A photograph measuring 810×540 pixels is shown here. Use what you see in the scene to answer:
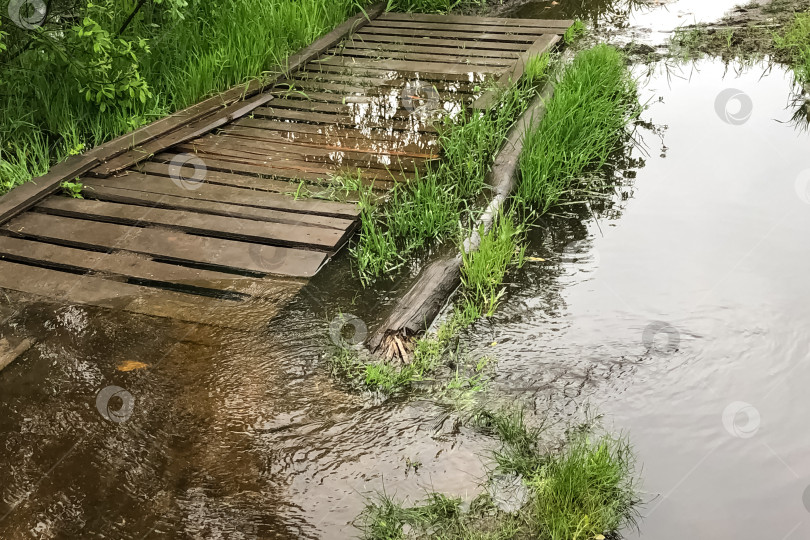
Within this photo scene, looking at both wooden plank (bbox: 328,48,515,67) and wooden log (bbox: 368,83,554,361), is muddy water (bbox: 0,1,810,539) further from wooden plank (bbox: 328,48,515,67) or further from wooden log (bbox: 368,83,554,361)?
wooden plank (bbox: 328,48,515,67)

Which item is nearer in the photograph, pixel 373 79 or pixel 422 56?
pixel 373 79

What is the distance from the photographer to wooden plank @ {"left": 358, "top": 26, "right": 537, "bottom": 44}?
283 inches

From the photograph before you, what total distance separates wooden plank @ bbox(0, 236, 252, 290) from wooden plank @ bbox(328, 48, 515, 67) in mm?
3470

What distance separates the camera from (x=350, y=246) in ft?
14.2

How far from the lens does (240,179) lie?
4.92 metres

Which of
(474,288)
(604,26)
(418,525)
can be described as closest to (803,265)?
(474,288)

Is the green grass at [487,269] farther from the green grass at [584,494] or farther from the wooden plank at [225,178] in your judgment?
the wooden plank at [225,178]

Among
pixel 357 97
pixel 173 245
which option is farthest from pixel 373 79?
pixel 173 245

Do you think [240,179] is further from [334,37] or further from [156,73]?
[334,37]

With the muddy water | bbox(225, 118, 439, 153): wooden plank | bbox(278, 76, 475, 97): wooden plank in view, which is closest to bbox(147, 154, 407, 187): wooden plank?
bbox(225, 118, 439, 153): wooden plank

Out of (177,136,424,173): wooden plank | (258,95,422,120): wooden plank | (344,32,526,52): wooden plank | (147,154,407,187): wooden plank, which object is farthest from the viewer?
(344,32,526,52): wooden plank

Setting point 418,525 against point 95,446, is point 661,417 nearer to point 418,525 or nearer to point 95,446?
point 418,525

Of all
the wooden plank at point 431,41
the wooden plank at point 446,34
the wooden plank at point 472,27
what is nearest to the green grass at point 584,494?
the wooden plank at point 431,41

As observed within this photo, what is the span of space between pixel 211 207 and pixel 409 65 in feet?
9.15
